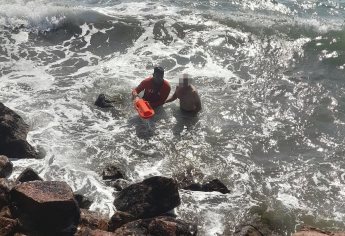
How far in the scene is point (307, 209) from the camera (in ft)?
24.5

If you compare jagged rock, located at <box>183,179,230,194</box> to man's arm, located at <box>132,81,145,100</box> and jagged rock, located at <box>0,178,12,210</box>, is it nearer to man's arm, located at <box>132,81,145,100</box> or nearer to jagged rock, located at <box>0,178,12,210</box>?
jagged rock, located at <box>0,178,12,210</box>

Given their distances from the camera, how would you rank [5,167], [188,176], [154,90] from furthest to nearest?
[154,90] → [188,176] → [5,167]

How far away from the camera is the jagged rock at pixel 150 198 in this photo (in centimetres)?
680

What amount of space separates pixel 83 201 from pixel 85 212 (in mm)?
408

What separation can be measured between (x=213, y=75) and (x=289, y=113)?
121 inches

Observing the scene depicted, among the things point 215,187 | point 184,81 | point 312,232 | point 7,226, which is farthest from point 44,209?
point 184,81

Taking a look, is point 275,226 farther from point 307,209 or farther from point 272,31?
A: point 272,31

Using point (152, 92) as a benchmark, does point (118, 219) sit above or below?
below

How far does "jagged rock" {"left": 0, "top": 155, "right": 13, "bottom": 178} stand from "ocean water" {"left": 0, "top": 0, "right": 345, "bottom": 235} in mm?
174

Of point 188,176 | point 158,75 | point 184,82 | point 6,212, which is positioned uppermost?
point 158,75

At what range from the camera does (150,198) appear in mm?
6875

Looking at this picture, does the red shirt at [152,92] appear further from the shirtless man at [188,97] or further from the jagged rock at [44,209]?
the jagged rock at [44,209]

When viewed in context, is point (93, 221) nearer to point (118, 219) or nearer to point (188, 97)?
point (118, 219)

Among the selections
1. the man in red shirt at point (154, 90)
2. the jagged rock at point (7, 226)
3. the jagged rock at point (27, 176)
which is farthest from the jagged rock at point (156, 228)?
the man in red shirt at point (154, 90)
